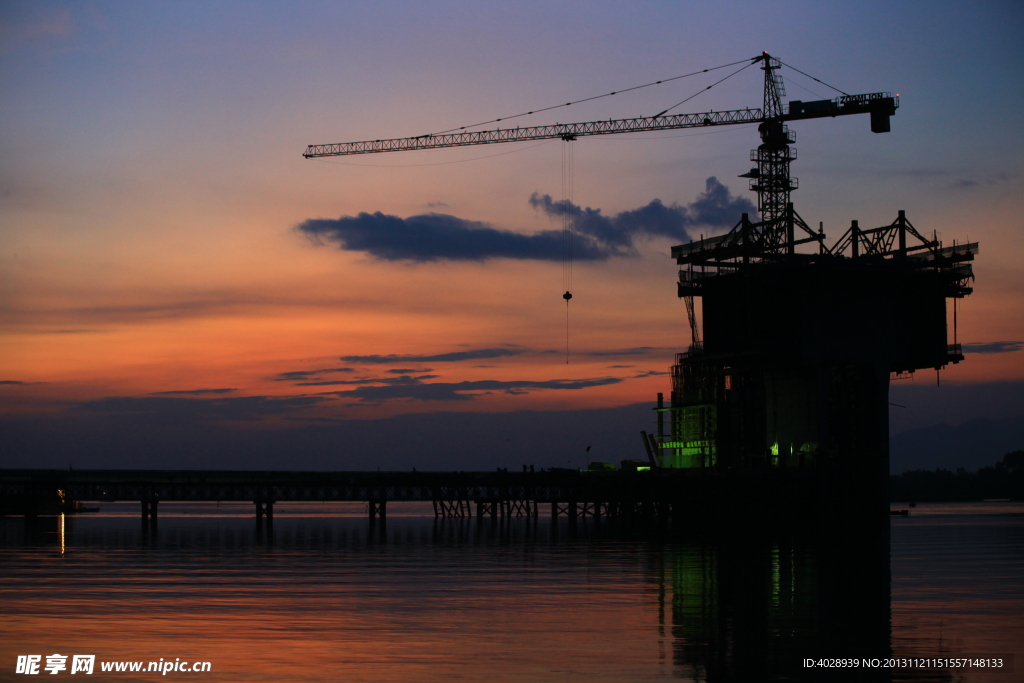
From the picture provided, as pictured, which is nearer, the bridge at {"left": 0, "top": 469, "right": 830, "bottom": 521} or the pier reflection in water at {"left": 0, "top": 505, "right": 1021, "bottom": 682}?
the pier reflection in water at {"left": 0, "top": 505, "right": 1021, "bottom": 682}

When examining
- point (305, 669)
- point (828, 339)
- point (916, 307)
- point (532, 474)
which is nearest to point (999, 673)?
point (305, 669)

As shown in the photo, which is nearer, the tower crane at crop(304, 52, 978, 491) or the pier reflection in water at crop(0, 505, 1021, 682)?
the pier reflection in water at crop(0, 505, 1021, 682)

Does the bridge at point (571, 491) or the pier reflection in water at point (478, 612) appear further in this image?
the bridge at point (571, 491)

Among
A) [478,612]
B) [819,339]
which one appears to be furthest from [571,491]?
[478,612]

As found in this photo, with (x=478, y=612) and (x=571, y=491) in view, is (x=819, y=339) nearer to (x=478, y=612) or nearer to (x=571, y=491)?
(x=571, y=491)

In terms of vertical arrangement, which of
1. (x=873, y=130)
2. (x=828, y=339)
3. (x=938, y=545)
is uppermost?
(x=873, y=130)

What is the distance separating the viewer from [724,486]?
101 meters

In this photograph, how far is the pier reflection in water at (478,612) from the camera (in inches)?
1027

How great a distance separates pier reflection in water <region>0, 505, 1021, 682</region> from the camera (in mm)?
26094

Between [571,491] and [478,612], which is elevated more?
[478,612]

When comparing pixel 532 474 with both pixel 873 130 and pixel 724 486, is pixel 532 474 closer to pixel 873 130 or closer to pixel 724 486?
pixel 724 486

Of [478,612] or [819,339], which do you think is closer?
[478,612]

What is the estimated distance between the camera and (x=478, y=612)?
35.2 meters

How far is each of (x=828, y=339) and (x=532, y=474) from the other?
3636 centimetres
